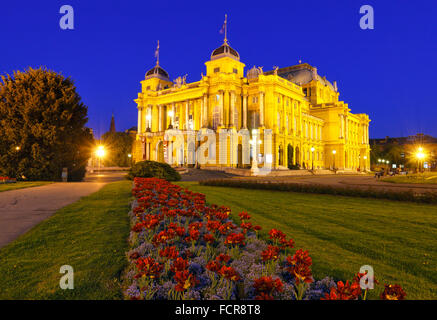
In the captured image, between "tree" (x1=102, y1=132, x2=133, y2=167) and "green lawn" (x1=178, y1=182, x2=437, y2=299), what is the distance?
72473 mm

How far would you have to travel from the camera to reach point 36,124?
22281 millimetres

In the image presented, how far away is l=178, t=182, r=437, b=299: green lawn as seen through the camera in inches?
177

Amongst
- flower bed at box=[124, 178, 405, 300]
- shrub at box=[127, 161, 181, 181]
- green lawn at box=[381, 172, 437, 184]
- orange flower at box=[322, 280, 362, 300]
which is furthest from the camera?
green lawn at box=[381, 172, 437, 184]

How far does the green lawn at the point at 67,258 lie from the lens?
3539 mm

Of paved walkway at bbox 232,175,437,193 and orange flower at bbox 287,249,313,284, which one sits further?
paved walkway at bbox 232,175,437,193

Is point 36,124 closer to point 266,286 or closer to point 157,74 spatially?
point 266,286

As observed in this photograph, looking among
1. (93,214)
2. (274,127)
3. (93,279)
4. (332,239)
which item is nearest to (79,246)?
(93,279)

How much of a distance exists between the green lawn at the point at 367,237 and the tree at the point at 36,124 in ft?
65.0

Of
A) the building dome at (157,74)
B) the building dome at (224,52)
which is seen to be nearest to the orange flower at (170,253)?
the building dome at (224,52)

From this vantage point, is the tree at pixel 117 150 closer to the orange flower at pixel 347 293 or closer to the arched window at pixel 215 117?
the arched window at pixel 215 117

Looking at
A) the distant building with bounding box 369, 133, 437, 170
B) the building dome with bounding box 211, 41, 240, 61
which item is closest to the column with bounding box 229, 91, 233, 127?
the building dome with bounding box 211, 41, 240, 61

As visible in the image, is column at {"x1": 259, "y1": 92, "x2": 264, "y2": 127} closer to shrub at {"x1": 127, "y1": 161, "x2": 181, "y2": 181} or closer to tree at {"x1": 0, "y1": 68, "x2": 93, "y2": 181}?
shrub at {"x1": 127, "y1": 161, "x2": 181, "y2": 181}

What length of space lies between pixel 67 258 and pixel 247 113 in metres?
55.3

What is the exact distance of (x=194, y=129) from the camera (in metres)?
60.2
